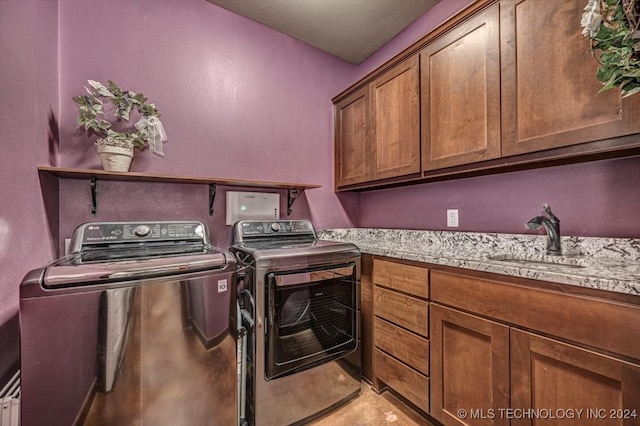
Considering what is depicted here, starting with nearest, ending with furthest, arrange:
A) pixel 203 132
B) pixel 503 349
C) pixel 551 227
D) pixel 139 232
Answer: pixel 503 349
pixel 551 227
pixel 139 232
pixel 203 132

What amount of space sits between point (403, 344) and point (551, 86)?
147 cm

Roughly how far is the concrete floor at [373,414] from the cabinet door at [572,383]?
2.09 ft

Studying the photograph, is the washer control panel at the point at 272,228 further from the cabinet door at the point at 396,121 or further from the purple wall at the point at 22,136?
the purple wall at the point at 22,136

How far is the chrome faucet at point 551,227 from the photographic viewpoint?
132 centimetres

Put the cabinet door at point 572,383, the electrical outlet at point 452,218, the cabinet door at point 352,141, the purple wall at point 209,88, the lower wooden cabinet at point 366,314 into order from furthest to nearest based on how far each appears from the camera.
→ the cabinet door at point 352,141, the electrical outlet at point 452,218, the lower wooden cabinet at point 366,314, the purple wall at point 209,88, the cabinet door at point 572,383

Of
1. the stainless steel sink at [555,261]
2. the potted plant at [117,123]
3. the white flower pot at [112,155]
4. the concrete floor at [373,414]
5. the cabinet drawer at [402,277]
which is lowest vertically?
the concrete floor at [373,414]

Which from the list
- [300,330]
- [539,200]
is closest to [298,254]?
[300,330]

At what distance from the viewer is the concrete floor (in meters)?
1.50

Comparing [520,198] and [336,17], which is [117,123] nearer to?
[336,17]

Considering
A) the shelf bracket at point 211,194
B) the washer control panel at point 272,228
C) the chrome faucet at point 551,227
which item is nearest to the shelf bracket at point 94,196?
the shelf bracket at point 211,194

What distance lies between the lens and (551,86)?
3.91 ft

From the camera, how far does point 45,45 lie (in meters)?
1.30

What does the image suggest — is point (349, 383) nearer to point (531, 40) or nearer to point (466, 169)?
point (466, 169)

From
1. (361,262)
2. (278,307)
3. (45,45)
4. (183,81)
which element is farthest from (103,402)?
(183,81)
